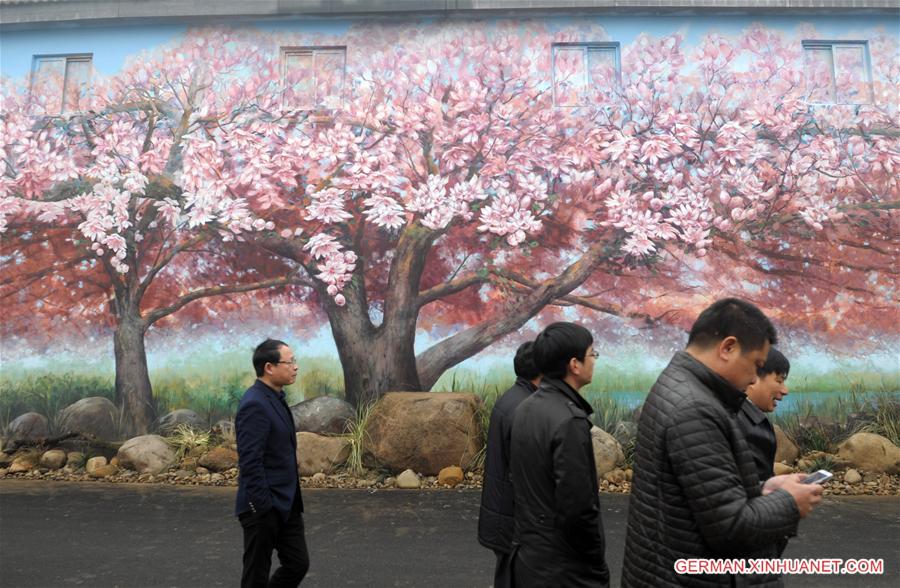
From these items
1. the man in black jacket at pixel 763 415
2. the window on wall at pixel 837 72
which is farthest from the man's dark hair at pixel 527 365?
the window on wall at pixel 837 72

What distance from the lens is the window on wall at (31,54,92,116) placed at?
10.0 metres

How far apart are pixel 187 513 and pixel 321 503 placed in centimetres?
134

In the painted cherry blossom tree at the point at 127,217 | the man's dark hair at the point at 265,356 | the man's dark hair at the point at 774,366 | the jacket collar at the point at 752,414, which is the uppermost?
the painted cherry blossom tree at the point at 127,217

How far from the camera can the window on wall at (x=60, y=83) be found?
32.9 ft

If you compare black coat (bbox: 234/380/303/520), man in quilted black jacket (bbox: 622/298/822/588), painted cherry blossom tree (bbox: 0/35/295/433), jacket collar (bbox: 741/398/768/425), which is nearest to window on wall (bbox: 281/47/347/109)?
painted cherry blossom tree (bbox: 0/35/295/433)

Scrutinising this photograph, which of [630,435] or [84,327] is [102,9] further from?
[630,435]

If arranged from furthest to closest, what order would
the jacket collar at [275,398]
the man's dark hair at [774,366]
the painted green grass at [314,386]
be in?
the painted green grass at [314,386]
the jacket collar at [275,398]
the man's dark hair at [774,366]

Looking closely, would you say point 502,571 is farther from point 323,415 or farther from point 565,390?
point 323,415

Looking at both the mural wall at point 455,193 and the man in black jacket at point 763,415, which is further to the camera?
the mural wall at point 455,193

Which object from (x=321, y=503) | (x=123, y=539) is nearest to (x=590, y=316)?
(x=321, y=503)

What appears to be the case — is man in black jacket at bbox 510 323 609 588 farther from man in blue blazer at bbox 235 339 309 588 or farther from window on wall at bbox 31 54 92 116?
window on wall at bbox 31 54 92 116

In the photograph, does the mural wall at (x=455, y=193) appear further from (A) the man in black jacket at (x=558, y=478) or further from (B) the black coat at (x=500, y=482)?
(A) the man in black jacket at (x=558, y=478)

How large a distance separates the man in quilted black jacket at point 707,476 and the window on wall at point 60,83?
10.9 metres

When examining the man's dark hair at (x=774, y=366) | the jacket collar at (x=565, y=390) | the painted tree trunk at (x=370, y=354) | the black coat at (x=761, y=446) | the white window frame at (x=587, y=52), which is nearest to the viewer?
the black coat at (x=761, y=446)
